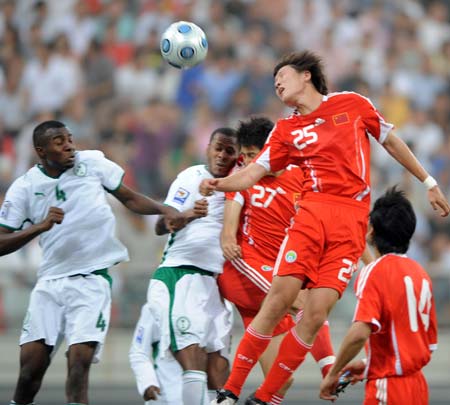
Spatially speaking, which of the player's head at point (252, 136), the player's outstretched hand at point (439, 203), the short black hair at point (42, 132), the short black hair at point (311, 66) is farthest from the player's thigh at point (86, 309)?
the player's outstretched hand at point (439, 203)

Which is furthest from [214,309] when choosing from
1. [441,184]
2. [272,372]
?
[441,184]

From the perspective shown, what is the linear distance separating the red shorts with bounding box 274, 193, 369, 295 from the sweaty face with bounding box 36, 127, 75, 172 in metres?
1.82

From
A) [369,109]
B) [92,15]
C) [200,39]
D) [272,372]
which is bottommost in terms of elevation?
[272,372]

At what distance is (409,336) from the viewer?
688 cm

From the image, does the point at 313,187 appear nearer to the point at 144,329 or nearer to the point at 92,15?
the point at 144,329

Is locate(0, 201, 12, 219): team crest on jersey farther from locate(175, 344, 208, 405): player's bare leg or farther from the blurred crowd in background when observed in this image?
the blurred crowd in background

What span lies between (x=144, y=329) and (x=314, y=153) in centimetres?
237

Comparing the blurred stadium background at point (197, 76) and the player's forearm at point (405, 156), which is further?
the blurred stadium background at point (197, 76)

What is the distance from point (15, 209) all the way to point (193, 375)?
1.81 m

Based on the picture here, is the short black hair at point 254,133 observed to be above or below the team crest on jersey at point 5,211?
above

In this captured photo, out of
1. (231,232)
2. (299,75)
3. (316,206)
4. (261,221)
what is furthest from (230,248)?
(299,75)

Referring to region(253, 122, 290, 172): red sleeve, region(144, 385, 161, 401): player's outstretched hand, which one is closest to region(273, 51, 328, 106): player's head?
region(253, 122, 290, 172): red sleeve

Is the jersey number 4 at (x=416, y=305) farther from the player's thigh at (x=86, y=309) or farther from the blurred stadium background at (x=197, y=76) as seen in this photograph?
the blurred stadium background at (x=197, y=76)

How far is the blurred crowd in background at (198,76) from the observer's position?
54.6 feet
